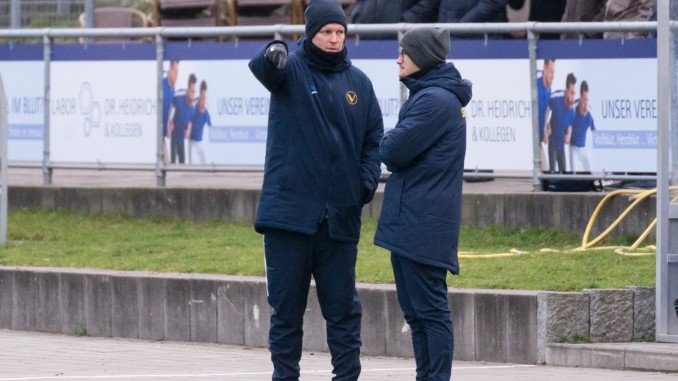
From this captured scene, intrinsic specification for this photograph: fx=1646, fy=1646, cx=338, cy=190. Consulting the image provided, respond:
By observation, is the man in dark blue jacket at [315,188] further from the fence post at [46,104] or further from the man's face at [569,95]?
the fence post at [46,104]

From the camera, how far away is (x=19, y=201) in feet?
47.0

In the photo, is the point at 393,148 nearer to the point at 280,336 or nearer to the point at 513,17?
the point at 280,336

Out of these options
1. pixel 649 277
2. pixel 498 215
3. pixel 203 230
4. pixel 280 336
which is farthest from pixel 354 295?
pixel 203 230

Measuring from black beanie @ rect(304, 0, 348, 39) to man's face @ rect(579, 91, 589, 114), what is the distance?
16.7ft

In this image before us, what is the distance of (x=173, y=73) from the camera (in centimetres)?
1383

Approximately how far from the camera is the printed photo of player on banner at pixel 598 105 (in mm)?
11797

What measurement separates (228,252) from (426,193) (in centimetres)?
448

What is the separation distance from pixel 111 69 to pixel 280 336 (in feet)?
24.2

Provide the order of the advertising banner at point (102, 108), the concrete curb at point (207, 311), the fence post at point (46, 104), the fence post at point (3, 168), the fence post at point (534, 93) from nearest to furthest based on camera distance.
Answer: the concrete curb at point (207, 311) < the fence post at point (534, 93) < the fence post at point (3, 168) < the advertising banner at point (102, 108) < the fence post at point (46, 104)

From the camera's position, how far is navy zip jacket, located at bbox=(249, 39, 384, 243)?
281 inches

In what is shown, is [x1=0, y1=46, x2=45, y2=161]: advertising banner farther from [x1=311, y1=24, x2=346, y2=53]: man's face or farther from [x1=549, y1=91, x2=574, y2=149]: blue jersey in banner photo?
[x1=311, y1=24, x2=346, y2=53]: man's face

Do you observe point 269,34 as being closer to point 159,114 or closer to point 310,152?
point 159,114

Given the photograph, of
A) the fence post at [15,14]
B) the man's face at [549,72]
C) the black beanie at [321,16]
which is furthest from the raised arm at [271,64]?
the fence post at [15,14]

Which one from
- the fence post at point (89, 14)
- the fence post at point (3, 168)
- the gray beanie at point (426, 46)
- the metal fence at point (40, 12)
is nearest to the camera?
the gray beanie at point (426, 46)
